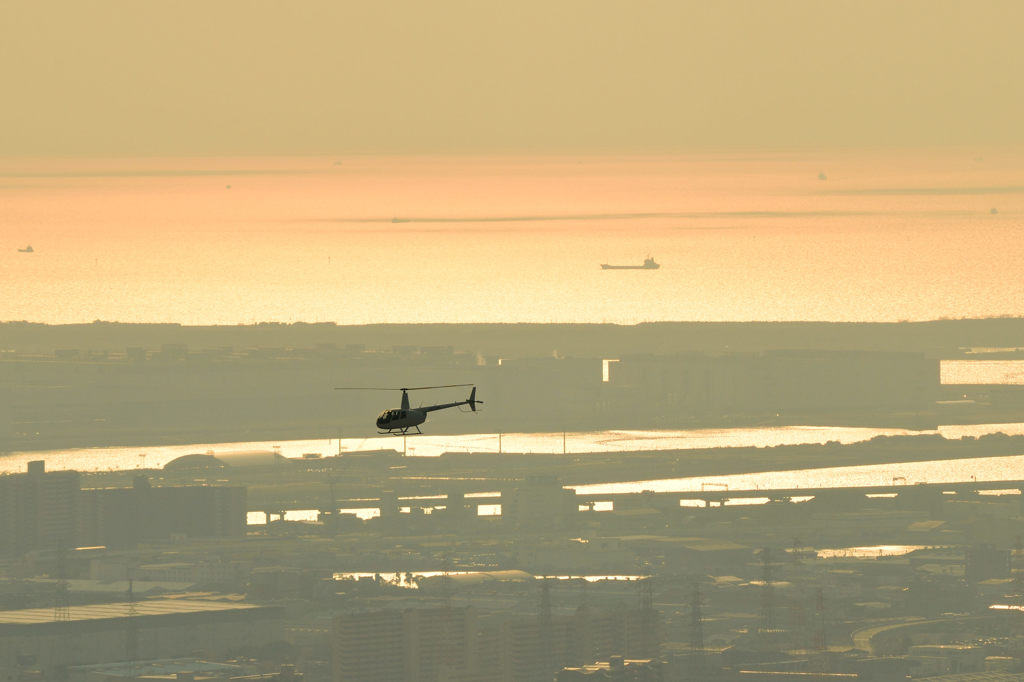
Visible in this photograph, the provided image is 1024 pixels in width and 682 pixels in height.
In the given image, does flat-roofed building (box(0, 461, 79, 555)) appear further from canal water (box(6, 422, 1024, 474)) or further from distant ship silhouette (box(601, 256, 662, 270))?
distant ship silhouette (box(601, 256, 662, 270))

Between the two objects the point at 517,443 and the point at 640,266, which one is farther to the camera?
the point at 640,266

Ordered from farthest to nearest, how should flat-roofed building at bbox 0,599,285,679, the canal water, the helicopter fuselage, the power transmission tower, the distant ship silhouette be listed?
the distant ship silhouette < the canal water < the power transmission tower < flat-roofed building at bbox 0,599,285,679 < the helicopter fuselage

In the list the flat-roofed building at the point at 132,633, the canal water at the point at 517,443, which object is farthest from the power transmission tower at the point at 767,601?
the canal water at the point at 517,443

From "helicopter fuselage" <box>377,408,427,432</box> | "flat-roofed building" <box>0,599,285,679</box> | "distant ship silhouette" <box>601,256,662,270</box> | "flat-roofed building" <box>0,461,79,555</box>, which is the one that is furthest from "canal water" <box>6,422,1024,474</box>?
"helicopter fuselage" <box>377,408,427,432</box>

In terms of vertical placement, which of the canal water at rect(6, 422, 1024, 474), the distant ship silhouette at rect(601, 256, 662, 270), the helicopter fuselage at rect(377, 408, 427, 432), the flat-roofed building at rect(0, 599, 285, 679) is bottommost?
the flat-roofed building at rect(0, 599, 285, 679)

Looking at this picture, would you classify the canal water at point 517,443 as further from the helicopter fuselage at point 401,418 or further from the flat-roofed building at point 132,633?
the helicopter fuselage at point 401,418

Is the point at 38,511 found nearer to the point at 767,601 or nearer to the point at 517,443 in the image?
the point at 767,601

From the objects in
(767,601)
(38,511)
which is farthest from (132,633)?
(38,511)

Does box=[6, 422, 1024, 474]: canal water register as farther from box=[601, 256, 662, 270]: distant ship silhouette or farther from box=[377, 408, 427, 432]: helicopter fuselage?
box=[377, 408, 427, 432]: helicopter fuselage

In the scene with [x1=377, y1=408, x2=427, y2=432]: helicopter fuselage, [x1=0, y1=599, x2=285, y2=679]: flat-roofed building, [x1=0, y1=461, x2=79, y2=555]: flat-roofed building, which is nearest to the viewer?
[x1=377, y1=408, x2=427, y2=432]: helicopter fuselage

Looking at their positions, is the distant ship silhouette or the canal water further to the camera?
the distant ship silhouette

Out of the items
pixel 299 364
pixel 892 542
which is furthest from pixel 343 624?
pixel 299 364

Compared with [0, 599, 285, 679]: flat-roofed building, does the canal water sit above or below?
above
